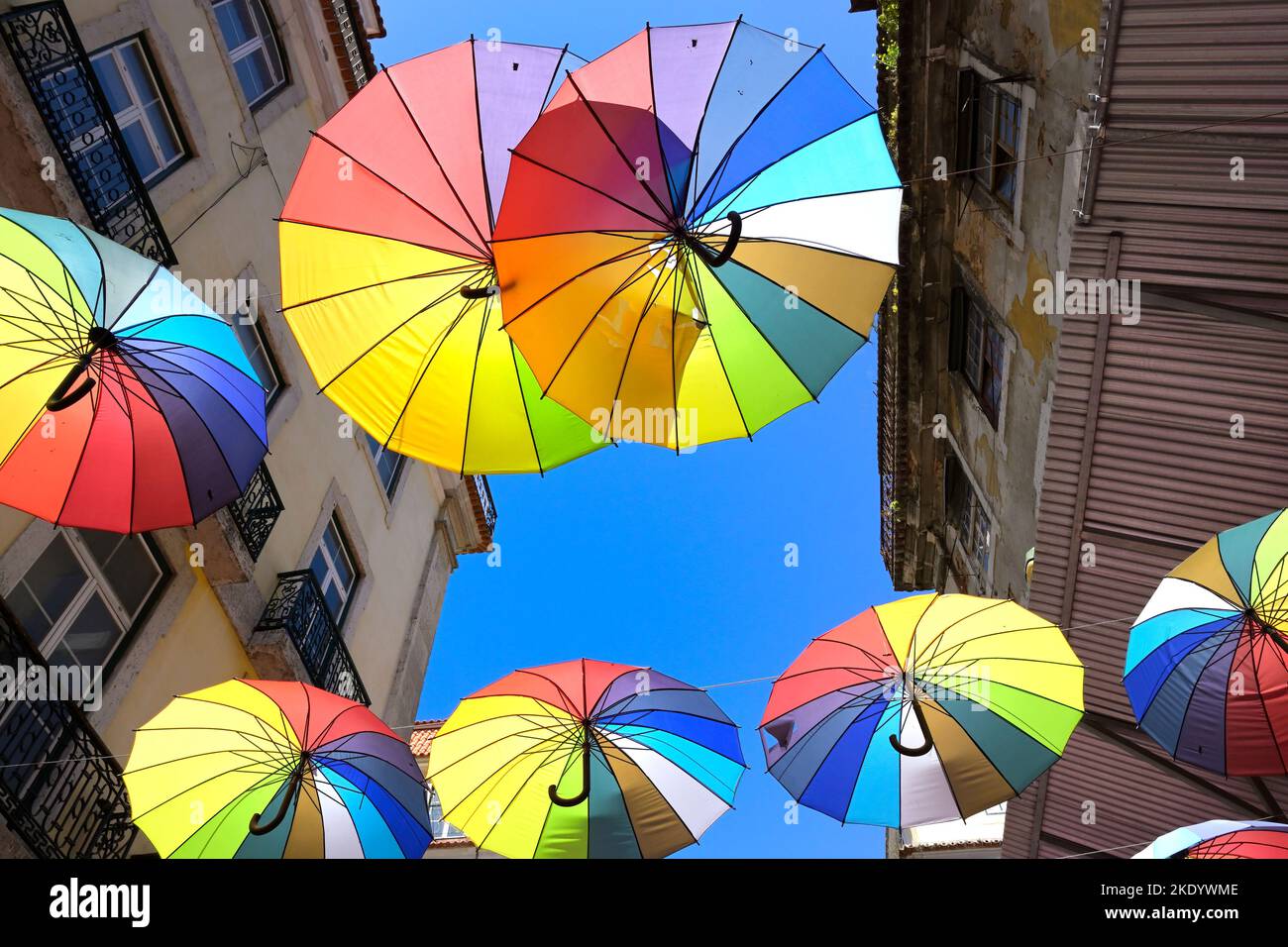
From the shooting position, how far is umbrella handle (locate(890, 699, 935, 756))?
777cm

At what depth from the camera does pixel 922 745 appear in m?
8.24

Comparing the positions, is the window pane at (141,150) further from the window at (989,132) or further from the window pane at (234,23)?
the window at (989,132)

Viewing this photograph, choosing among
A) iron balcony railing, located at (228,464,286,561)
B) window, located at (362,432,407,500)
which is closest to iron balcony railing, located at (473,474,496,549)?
window, located at (362,432,407,500)

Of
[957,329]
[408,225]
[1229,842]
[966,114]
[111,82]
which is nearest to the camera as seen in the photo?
[408,225]

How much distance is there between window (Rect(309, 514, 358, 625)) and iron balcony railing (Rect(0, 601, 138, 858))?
4.60 meters

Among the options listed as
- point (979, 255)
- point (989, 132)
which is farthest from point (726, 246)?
point (979, 255)

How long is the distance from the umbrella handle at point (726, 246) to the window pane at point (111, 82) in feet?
23.9

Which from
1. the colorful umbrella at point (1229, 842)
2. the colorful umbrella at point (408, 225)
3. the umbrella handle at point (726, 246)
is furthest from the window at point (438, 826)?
the umbrella handle at point (726, 246)

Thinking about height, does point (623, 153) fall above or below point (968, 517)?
above

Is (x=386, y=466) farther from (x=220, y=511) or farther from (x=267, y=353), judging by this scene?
(x=220, y=511)

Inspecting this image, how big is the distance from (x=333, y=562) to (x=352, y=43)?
8.80 m

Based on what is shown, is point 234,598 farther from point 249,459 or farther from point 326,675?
point 249,459

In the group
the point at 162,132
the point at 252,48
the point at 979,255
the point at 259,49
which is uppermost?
the point at 259,49
